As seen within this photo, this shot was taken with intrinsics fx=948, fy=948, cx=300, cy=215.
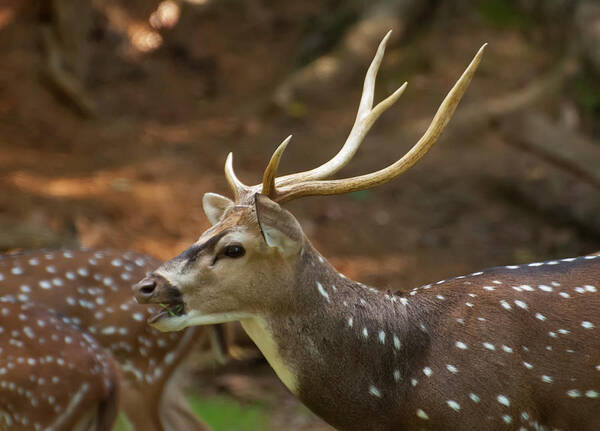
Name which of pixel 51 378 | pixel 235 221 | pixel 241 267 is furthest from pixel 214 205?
pixel 51 378

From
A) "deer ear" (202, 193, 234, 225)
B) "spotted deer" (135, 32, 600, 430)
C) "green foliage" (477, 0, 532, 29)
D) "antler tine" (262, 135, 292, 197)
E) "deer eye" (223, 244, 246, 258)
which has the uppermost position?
"green foliage" (477, 0, 532, 29)

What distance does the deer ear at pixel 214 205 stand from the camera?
3.51 metres

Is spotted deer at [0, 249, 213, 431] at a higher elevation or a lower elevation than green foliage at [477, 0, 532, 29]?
lower

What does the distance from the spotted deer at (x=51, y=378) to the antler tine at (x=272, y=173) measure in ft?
4.73

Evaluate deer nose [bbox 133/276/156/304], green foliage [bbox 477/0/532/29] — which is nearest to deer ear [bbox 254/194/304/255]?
deer nose [bbox 133/276/156/304]

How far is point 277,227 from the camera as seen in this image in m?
3.19

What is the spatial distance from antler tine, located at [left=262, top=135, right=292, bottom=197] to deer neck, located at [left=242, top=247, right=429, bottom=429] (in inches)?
10.1

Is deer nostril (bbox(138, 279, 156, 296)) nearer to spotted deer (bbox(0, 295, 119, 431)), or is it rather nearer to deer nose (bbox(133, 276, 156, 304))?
deer nose (bbox(133, 276, 156, 304))

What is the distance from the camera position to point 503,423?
3.29 metres

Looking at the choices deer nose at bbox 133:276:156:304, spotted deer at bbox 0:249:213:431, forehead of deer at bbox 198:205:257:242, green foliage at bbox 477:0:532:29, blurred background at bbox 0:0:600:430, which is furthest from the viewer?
green foliage at bbox 477:0:532:29

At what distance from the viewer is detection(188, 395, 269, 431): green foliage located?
5.68m

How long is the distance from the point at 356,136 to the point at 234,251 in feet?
2.44

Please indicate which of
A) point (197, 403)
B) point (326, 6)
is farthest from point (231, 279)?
point (326, 6)

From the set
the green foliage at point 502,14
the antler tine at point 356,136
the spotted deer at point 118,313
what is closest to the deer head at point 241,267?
the antler tine at point 356,136
